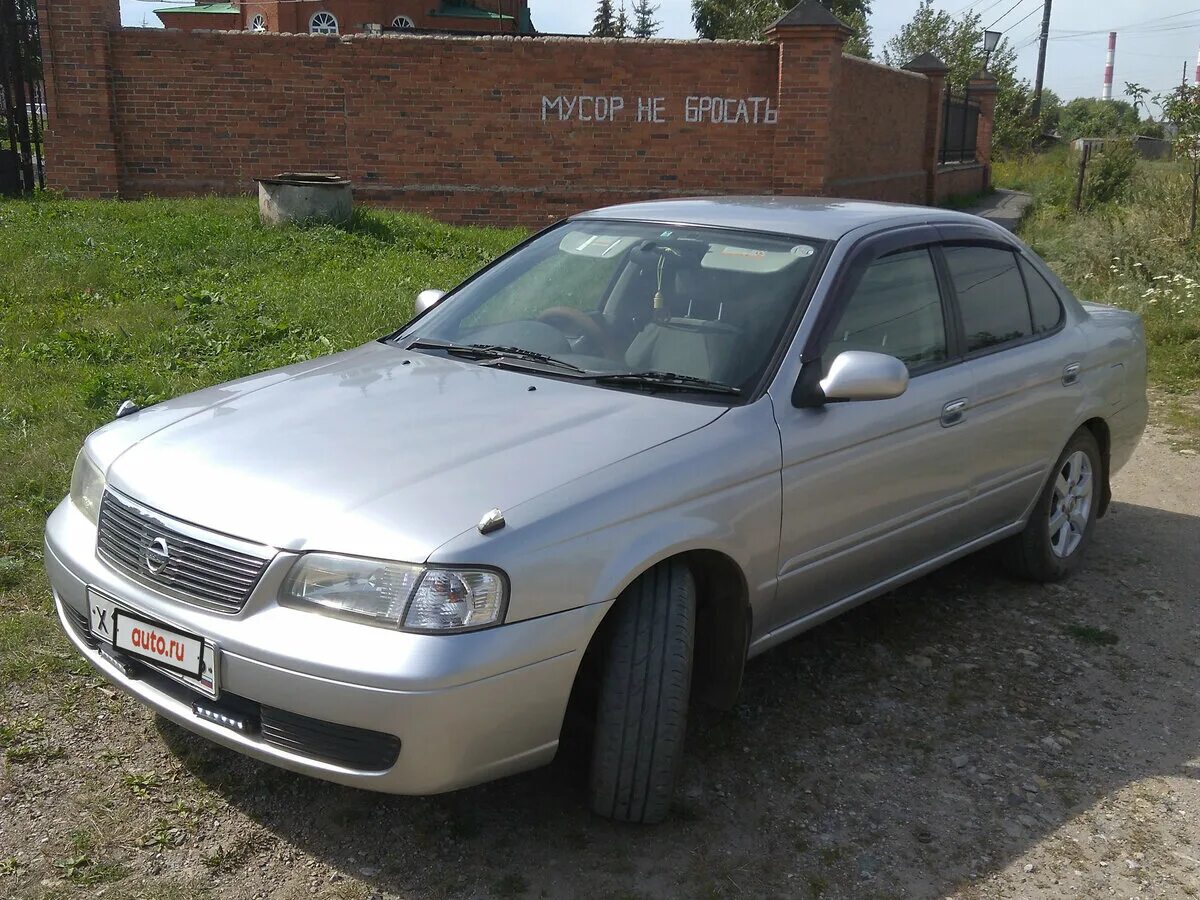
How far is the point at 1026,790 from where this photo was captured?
3.48 meters

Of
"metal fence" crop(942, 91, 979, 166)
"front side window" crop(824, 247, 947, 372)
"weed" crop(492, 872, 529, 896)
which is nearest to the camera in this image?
"weed" crop(492, 872, 529, 896)

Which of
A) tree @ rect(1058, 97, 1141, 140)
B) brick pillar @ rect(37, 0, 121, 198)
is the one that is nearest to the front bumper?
brick pillar @ rect(37, 0, 121, 198)

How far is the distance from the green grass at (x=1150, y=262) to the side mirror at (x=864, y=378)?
6248 mm

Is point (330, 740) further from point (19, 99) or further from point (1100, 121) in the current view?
point (1100, 121)

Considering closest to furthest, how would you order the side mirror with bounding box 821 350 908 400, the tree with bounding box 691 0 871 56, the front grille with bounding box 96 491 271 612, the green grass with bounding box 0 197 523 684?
the front grille with bounding box 96 491 271 612, the side mirror with bounding box 821 350 908 400, the green grass with bounding box 0 197 523 684, the tree with bounding box 691 0 871 56

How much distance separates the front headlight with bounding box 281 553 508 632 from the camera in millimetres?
2682

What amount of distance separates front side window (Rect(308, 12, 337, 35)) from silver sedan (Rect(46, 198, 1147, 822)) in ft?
93.6

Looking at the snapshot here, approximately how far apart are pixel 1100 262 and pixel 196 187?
10387mm

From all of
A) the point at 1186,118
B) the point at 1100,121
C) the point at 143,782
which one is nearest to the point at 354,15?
the point at 1186,118

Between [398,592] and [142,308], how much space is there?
6.25 meters

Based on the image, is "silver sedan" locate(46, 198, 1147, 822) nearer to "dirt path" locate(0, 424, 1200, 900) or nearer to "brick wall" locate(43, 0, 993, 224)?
"dirt path" locate(0, 424, 1200, 900)

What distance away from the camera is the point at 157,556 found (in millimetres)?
2961

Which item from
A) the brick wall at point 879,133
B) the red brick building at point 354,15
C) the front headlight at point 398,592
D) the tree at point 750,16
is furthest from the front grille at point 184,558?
the tree at point 750,16

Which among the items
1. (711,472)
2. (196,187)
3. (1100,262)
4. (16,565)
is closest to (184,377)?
(16,565)
